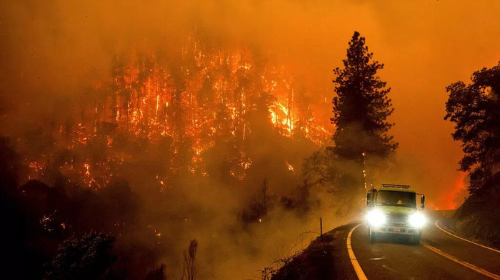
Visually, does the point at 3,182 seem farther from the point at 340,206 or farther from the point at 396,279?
the point at 396,279

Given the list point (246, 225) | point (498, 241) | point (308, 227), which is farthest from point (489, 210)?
point (246, 225)

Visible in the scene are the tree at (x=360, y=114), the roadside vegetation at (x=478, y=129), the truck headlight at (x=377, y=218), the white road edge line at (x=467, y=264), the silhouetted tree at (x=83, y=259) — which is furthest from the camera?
the tree at (x=360, y=114)

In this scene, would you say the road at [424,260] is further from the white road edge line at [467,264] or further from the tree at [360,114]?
the tree at [360,114]

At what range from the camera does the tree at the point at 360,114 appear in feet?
152

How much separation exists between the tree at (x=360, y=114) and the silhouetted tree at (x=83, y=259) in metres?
28.5

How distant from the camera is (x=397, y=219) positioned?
16562 millimetres

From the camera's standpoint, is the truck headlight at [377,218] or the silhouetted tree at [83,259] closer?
the truck headlight at [377,218]

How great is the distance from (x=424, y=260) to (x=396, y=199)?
18.8 ft

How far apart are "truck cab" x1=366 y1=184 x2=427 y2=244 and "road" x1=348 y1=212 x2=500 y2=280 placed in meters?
0.54

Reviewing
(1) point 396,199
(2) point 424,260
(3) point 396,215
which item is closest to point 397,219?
(3) point 396,215

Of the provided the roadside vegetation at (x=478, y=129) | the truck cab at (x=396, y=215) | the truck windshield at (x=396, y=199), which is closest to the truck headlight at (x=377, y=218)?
the truck cab at (x=396, y=215)

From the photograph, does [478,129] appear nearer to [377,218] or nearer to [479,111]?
[479,111]

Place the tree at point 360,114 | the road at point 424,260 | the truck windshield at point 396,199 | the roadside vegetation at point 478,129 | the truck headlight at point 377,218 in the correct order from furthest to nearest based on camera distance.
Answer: the tree at point 360,114
the roadside vegetation at point 478,129
the truck windshield at point 396,199
the truck headlight at point 377,218
the road at point 424,260

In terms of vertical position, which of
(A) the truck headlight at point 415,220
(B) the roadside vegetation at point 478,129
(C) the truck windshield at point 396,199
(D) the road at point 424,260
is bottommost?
(D) the road at point 424,260
